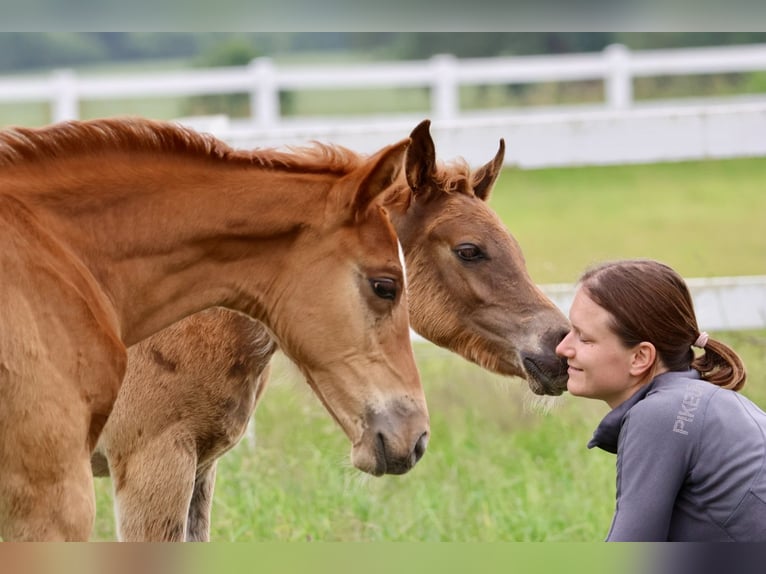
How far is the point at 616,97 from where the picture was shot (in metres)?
14.3

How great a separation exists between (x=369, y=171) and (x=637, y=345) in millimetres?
808

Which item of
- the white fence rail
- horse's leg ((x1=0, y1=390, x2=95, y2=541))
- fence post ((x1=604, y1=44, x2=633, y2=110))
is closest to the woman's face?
horse's leg ((x1=0, y1=390, x2=95, y2=541))

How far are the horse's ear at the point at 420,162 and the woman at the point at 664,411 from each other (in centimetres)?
129

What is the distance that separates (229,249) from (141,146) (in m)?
0.34

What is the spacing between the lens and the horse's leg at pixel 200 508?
3645 millimetres

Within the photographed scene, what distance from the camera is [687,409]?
212 centimetres

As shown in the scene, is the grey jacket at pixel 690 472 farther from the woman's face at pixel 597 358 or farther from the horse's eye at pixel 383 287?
the horse's eye at pixel 383 287

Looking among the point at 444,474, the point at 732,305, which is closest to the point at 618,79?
the point at 732,305

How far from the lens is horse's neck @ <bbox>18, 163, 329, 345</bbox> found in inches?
99.1

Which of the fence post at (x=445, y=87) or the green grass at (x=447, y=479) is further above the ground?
the fence post at (x=445, y=87)

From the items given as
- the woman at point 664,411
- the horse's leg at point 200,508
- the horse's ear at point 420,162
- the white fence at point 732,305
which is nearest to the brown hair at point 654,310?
the woman at point 664,411

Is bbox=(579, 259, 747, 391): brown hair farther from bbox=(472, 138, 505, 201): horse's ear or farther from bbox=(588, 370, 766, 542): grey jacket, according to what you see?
bbox=(472, 138, 505, 201): horse's ear
